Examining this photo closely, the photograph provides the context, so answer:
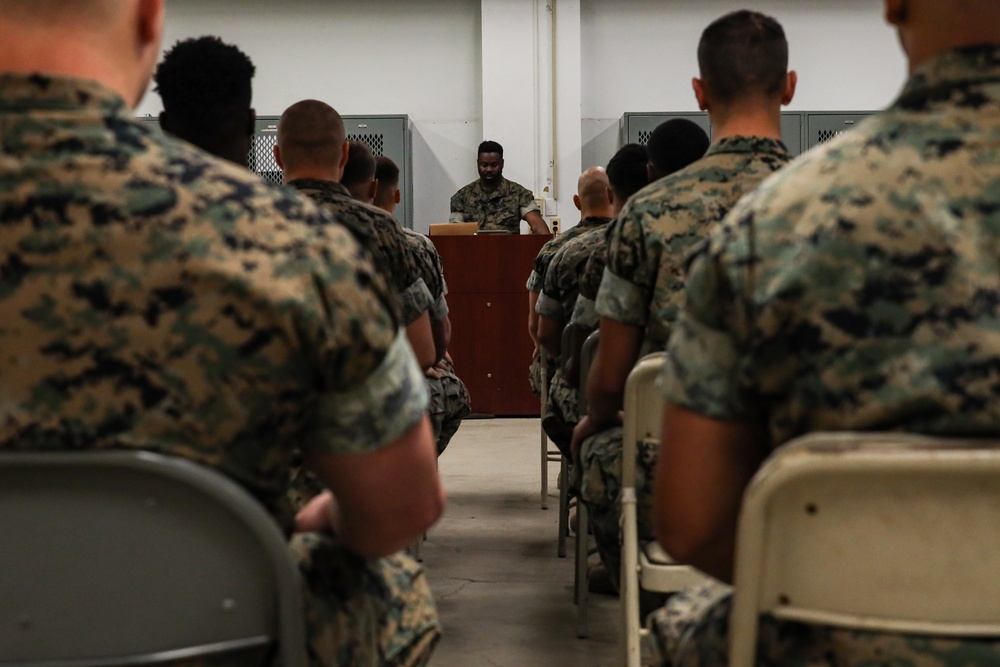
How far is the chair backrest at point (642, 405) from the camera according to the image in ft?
6.24

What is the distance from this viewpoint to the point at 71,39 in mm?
1054

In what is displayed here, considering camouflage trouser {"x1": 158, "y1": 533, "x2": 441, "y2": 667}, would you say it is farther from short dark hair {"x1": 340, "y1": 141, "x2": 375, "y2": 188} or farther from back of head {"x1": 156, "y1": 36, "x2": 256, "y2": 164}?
short dark hair {"x1": 340, "y1": 141, "x2": 375, "y2": 188}

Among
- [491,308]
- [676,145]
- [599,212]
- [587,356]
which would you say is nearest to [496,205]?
[491,308]

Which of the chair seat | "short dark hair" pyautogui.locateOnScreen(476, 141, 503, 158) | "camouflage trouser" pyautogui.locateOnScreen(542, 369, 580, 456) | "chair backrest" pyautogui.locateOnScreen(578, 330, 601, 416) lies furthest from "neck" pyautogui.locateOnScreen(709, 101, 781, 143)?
"short dark hair" pyautogui.locateOnScreen(476, 141, 503, 158)

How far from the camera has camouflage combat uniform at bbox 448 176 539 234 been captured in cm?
830

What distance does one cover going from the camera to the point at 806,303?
0.98 meters

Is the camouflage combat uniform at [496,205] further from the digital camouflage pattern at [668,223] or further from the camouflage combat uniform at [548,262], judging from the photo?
the digital camouflage pattern at [668,223]

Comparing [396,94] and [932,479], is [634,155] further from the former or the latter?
[396,94]

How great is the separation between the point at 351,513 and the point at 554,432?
2.47m

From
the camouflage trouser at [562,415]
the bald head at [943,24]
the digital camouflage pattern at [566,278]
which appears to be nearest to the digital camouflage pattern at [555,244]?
the digital camouflage pattern at [566,278]

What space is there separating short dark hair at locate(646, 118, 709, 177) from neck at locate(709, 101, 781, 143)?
2.22 ft

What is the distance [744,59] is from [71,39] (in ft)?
5.39

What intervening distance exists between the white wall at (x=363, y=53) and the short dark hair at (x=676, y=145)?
6067mm

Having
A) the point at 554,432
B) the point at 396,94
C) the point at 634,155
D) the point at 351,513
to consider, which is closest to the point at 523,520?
the point at 554,432
